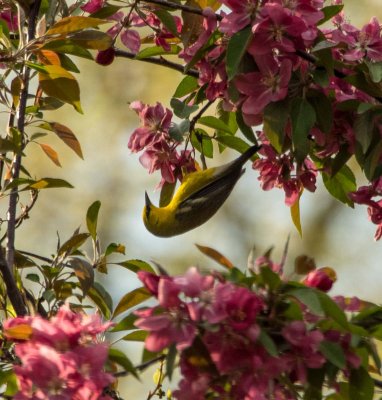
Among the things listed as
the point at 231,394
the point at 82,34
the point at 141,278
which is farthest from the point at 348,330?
the point at 82,34

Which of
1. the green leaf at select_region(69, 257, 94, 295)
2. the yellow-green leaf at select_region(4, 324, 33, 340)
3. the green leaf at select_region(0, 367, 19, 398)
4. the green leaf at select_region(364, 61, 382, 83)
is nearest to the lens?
the yellow-green leaf at select_region(4, 324, 33, 340)

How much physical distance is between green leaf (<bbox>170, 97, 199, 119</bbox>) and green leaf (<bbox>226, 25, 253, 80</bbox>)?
0.25 m

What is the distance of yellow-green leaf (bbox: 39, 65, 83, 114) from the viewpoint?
1.94m

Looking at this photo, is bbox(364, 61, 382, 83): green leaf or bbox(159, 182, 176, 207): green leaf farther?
bbox(159, 182, 176, 207): green leaf

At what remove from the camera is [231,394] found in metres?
1.37

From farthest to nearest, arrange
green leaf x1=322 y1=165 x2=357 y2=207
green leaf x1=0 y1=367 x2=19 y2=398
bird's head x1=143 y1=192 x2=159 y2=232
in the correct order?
bird's head x1=143 y1=192 x2=159 y2=232 → green leaf x1=322 y1=165 x2=357 y2=207 → green leaf x1=0 y1=367 x2=19 y2=398

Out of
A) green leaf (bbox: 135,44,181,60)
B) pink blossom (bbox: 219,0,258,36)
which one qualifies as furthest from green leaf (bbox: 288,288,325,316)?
green leaf (bbox: 135,44,181,60)

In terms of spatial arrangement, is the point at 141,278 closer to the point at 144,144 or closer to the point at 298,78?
the point at 298,78

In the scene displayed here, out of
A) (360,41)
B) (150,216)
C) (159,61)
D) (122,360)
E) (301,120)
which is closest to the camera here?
(122,360)

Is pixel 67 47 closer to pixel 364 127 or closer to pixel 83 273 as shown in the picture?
pixel 83 273

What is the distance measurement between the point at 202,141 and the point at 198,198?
428mm

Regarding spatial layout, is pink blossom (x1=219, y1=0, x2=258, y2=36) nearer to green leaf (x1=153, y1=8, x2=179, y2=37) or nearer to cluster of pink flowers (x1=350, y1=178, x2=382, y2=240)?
green leaf (x1=153, y1=8, x2=179, y2=37)

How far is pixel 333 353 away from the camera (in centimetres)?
137

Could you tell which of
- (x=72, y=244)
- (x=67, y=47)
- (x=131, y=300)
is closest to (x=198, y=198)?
(x=72, y=244)
